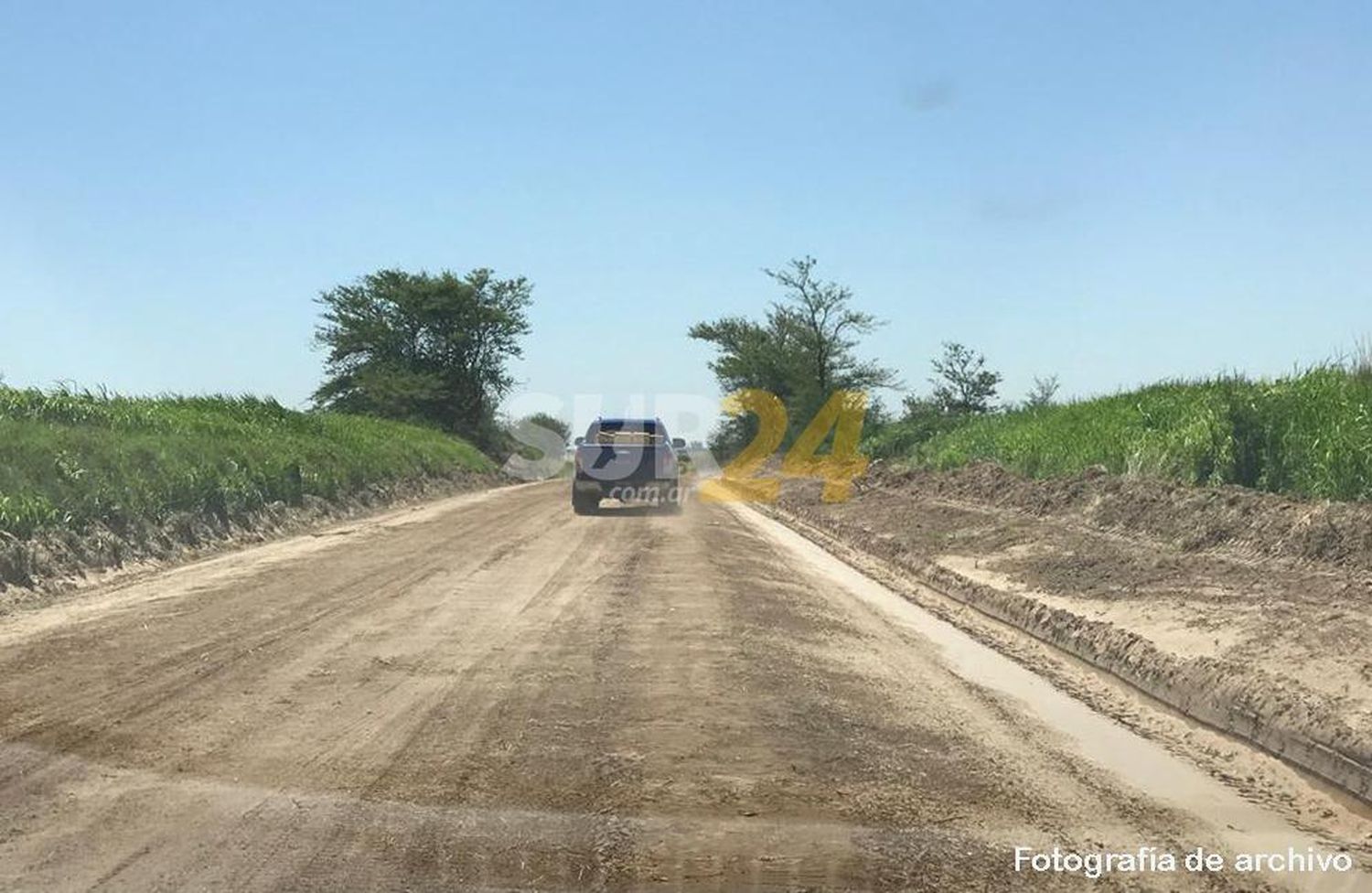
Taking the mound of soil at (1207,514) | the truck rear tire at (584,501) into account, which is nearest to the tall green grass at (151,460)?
the truck rear tire at (584,501)

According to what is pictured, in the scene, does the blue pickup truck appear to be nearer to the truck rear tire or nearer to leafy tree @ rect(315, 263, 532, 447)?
the truck rear tire

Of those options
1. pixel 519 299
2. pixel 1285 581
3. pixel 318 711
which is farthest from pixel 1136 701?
pixel 519 299

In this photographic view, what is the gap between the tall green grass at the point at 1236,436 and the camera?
1268cm

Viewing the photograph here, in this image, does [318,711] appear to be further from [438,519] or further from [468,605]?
[438,519]

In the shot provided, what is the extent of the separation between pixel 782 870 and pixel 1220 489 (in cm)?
1139

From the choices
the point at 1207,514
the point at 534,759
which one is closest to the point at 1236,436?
the point at 1207,514

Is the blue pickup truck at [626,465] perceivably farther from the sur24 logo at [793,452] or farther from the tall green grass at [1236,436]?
the tall green grass at [1236,436]

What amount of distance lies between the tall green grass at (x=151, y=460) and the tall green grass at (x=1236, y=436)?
46.8 ft

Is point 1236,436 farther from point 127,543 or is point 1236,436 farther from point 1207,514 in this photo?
point 127,543

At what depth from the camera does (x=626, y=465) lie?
25.5 m

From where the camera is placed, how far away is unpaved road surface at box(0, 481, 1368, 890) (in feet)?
15.7

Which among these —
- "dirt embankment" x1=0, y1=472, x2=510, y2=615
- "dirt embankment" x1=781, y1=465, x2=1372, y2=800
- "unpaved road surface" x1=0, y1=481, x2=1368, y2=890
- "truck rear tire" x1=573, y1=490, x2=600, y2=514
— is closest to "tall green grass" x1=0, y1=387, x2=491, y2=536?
"dirt embankment" x1=0, y1=472, x2=510, y2=615

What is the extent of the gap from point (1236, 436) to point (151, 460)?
15.2 meters

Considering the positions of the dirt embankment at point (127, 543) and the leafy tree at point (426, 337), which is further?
the leafy tree at point (426, 337)
